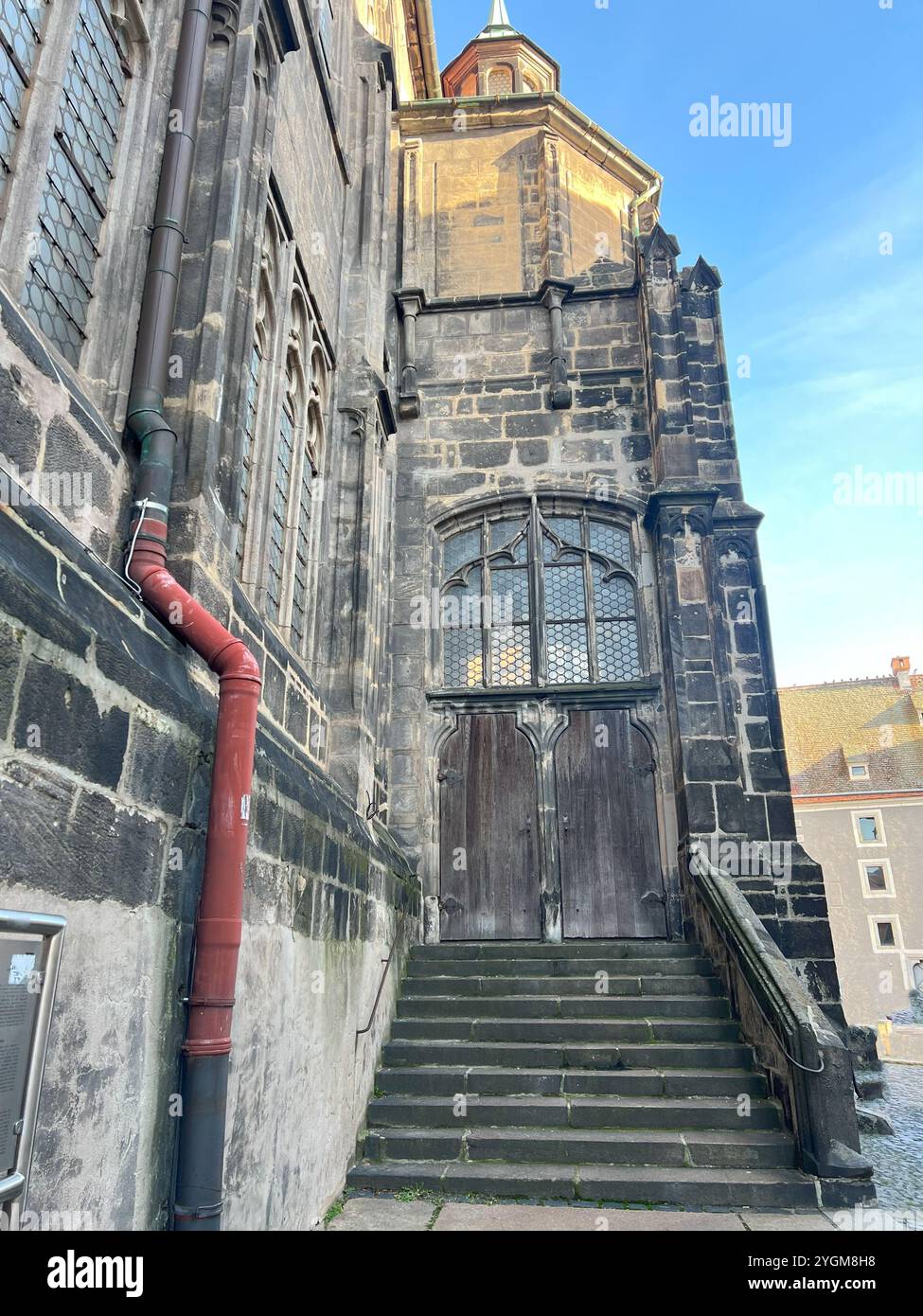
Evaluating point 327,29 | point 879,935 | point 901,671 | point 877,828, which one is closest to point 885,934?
point 879,935

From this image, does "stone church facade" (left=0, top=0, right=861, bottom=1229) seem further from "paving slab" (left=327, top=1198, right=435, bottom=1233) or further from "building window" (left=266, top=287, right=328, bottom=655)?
"paving slab" (left=327, top=1198, right=435, bottom=1233)

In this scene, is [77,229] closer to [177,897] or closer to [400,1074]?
[177,897]

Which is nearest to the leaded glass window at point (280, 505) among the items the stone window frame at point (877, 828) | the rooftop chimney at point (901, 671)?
the stone window frame at point (877, 828)

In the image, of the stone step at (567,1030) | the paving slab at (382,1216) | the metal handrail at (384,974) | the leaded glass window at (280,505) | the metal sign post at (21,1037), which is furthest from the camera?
the stone step at (567,1030)

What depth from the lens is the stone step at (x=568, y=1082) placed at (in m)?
5.64

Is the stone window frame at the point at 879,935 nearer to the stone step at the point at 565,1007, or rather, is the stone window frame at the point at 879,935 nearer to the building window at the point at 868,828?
the building window at the point at 868,828

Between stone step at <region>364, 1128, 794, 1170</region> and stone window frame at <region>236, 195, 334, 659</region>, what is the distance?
3199mm

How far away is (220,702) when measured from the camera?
9.99ft

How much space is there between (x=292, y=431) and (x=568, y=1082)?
4.90 metres

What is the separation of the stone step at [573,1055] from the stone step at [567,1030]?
3.4 inches

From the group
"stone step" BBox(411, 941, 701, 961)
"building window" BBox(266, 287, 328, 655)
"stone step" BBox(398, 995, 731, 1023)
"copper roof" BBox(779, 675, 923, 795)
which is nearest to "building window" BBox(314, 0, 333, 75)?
"building window" BBox(266, 287, 328, 655)

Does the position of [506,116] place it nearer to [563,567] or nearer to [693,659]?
[563,567]
